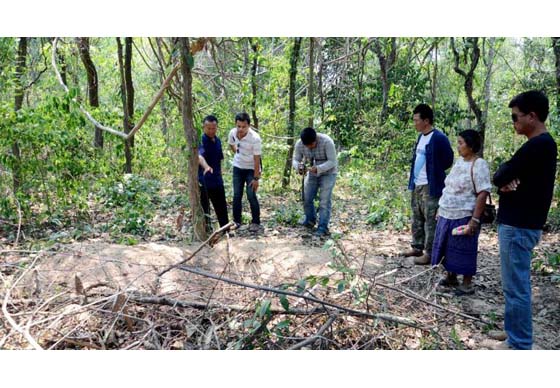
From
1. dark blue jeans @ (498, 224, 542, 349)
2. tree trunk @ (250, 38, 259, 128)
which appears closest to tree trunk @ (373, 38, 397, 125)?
tree trunk @ (250, 38, 259, 128)

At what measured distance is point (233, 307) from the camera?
3135mm

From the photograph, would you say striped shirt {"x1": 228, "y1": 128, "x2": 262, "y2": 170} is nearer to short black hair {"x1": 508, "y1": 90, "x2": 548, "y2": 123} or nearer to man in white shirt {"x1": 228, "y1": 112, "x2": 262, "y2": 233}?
man in white shirt {"x1": 228, "y1": 112, "x2": 262, "y2": 233}

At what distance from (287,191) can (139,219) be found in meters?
3.69

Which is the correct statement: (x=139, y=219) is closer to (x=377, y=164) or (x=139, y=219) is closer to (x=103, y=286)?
(x=103, y=286)

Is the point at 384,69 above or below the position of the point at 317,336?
above

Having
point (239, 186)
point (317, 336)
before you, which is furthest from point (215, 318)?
point (239, 186)

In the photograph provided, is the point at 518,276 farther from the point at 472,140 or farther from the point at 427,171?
the point at 427,171

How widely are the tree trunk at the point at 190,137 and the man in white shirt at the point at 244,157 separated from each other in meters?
1.34

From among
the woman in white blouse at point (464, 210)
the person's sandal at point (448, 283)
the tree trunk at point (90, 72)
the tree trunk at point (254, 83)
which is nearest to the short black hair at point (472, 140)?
the woman in white blouse at point (464, 210)

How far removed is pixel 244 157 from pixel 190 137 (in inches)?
64.1

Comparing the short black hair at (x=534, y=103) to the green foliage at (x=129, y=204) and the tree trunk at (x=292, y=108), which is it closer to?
the green foliage at (x=129, y=204)

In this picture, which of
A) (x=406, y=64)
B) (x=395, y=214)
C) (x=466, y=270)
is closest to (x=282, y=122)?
(x=406, y=64)

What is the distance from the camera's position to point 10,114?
18.1ft

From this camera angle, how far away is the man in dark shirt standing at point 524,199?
269 centimetres
